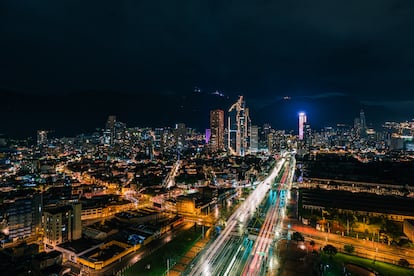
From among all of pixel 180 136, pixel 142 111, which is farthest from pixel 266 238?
pixel 142 111

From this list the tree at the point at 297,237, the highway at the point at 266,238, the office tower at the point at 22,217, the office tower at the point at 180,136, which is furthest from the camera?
the office tower at the point at 180,136

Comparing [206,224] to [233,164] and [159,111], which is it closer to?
[233,164]

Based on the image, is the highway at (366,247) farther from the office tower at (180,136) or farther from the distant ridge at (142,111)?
the distant ridge at (142,111)

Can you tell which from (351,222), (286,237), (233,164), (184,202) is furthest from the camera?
(233,164)

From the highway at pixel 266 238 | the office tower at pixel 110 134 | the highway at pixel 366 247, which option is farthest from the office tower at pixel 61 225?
the office tower at pixel 110 134

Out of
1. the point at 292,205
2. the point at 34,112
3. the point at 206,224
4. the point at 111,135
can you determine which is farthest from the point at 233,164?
the point at 34,112

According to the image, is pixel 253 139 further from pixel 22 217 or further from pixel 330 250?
pixel 22 217

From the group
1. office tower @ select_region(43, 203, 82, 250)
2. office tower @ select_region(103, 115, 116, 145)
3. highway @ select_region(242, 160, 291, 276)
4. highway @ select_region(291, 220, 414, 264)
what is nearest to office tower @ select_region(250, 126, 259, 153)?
office tower @ select_region(103, 115, 116, 145)
